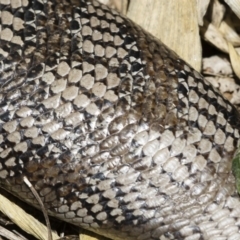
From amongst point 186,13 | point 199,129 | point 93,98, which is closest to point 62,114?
point 93,98

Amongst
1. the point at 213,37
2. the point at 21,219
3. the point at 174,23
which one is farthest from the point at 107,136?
the point at 213,37

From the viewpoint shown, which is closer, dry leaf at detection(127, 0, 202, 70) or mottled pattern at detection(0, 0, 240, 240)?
mottled pattern at detection(0, 0, 240, 240)

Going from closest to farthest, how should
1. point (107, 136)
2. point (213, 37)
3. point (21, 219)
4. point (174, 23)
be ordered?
point (107, 136), point (21, 219), point (174, 23), point (213, 37)

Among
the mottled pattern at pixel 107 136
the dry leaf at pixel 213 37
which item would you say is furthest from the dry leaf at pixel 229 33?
the mottled pattern at pixel 107 136

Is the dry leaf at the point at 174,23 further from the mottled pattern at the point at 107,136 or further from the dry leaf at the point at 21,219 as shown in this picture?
the dry leaf at the point at 21,219

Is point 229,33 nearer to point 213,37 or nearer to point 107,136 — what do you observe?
point 213,37

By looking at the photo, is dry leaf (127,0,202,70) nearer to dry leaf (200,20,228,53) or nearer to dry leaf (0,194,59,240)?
dry leaf (200,20,228,53)

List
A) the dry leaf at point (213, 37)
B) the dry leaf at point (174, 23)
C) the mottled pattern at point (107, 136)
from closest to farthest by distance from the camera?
the mottled pattern at point (107, 136), the dry leaf at point (174, 23), the dry leaf at point (213, 37)

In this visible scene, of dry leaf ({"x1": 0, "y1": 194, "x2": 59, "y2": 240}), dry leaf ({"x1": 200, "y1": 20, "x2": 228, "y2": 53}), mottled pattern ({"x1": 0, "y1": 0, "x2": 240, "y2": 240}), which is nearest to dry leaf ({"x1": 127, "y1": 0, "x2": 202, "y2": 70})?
dry leaf ({"x1": 200, "y1": 20, "x2": 228, "y2": 53})

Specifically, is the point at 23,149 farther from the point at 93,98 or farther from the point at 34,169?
the point at 93,98
